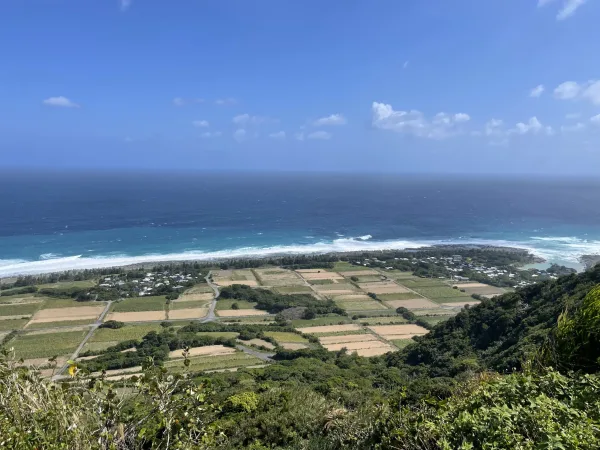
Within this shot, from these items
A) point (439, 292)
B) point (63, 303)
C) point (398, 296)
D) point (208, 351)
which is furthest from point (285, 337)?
point (63, 303)

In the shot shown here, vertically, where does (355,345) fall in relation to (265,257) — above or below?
below

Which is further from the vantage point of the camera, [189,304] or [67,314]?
[189,304]

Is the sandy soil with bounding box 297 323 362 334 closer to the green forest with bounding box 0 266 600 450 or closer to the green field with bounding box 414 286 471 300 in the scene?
the green field with bounding box 414 286 471 300

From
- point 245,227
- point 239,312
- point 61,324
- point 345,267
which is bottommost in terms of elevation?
point 239,312

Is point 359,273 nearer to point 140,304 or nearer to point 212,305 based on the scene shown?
point 212,305

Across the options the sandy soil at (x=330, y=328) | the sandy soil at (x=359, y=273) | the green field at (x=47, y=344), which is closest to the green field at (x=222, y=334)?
the sandy soil at (x=330, y=328)

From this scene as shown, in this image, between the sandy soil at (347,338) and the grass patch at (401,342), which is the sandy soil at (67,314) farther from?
the grass patch at (401,342)

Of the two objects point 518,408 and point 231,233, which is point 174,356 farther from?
point 231,233
